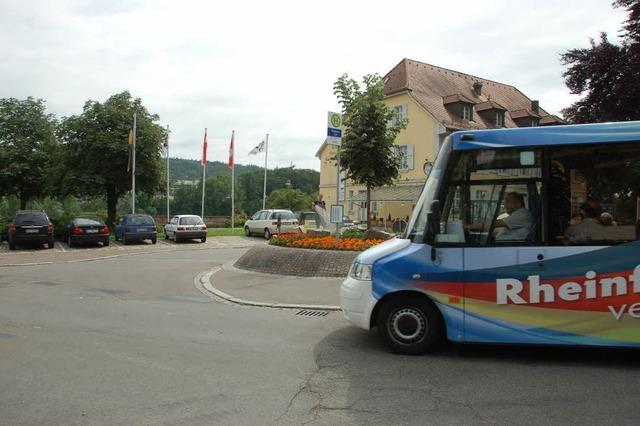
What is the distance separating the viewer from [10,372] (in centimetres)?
587

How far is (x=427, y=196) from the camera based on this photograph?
6.73m

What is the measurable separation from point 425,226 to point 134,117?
29.7 meters

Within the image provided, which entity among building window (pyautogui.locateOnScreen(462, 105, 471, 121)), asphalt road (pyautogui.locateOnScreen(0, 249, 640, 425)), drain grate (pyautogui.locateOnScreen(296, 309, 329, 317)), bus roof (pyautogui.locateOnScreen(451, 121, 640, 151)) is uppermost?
building window (pyautogui.locateOnScreen(462, 105, 471, 121))

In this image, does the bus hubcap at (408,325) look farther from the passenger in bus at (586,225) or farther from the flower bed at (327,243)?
the flower bed at (327,243)

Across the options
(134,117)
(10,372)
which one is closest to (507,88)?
(134,117)

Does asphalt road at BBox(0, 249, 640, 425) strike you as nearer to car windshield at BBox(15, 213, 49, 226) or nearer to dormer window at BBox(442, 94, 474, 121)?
car windshield at BBox(15, 213, 49, 226)

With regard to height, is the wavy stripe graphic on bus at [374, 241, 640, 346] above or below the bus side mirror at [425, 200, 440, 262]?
below

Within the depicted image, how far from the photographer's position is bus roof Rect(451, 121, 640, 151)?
6.25m

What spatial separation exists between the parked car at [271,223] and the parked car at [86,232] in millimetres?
8720

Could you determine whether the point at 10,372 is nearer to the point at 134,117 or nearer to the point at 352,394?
the point at 352,394

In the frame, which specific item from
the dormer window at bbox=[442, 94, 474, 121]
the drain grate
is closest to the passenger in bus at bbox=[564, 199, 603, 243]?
the drain grate

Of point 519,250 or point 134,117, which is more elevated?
point 134,117

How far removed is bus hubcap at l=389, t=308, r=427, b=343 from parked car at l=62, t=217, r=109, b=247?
22.5 meters

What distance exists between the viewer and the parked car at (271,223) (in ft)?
101
